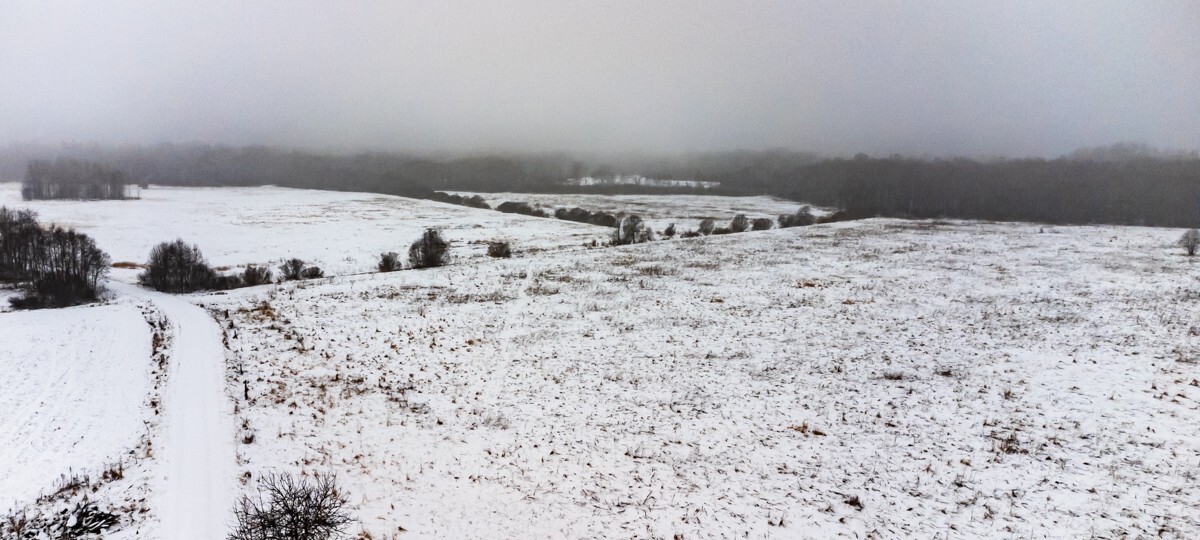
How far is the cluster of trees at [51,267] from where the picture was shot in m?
44.5

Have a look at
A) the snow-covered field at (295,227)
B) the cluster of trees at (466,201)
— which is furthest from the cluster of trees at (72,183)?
the cluster of trees at (466,201)

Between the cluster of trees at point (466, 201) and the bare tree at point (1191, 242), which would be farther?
the cluster of trees at point (466, 201)

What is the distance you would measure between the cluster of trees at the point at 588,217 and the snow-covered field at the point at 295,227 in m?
4.99

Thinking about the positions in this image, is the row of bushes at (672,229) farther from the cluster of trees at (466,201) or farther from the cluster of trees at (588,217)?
the cluster of trees at (466,201)

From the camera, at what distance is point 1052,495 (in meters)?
10.1

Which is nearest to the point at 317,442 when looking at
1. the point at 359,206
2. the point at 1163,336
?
the point at 1163,336

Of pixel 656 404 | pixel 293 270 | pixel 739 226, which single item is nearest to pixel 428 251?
pixel 293 270

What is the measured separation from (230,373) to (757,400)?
18386 millimetres

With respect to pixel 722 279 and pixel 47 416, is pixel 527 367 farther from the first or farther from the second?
pixel 722 279

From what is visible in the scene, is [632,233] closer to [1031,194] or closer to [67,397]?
[67,397]

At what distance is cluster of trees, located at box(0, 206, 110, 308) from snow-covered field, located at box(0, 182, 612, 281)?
6.64m

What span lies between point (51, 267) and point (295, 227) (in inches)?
1782

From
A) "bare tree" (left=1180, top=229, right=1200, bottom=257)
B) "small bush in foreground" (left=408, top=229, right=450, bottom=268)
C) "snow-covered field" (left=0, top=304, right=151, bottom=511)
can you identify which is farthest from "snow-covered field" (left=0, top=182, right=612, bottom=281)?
"bare tree" (left=1180, top=229, right=1200, bottom=257)

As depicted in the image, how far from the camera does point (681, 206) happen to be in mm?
146750
